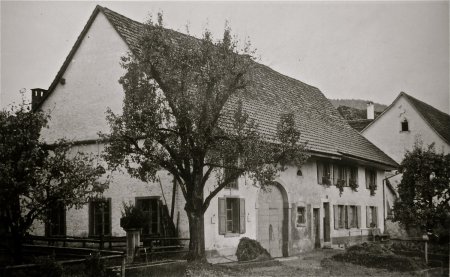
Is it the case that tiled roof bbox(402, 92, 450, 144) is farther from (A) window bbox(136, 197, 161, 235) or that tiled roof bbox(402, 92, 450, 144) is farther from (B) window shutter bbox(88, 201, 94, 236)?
(B) window shutter bbox(88, 201, 94, 236)

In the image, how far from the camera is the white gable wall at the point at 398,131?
34.3 meters

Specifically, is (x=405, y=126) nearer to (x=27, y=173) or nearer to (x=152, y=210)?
(x=152, y=210)

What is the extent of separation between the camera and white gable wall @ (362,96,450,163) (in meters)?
34.3

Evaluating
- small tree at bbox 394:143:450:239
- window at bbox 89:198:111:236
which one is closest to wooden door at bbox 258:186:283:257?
small tree at bbox 394:143:450:239

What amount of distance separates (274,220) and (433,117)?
1936 cm

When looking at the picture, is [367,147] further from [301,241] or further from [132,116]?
[132,116]

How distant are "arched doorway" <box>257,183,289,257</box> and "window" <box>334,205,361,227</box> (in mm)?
4853

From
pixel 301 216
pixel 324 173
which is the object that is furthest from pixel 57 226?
pixel 324 173

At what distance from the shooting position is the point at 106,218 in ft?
62.3

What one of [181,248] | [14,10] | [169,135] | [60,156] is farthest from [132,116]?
[181,248]

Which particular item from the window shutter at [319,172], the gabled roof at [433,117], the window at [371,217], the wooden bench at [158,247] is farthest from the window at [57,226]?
the gabled roof at [433,117]

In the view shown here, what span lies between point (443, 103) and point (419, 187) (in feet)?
25.7

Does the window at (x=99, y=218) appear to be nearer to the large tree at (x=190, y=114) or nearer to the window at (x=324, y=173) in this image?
the large tree at (x=190, y=114)

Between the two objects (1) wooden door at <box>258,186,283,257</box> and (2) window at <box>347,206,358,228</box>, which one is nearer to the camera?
(1) wooden door at <box>258,186,283,257</box>
